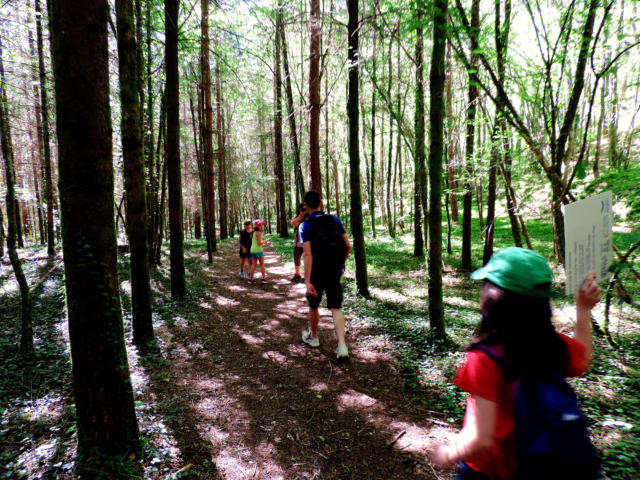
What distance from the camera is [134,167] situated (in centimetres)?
496

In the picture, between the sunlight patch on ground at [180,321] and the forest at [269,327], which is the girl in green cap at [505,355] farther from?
the sunlight patch on ground at [180,321]

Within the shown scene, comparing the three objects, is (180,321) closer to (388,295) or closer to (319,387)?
(319,387)

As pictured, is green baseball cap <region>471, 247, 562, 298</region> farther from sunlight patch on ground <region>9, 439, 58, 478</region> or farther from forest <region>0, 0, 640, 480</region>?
sunlight patch on ground <region>9, 439, 58, 478</region>

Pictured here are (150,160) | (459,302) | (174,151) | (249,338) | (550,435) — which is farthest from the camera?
(150,160)

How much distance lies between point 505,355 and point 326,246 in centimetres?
342

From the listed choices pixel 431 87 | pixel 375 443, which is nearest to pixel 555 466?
pixel 375 443

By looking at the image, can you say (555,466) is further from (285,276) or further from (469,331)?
(285,276)

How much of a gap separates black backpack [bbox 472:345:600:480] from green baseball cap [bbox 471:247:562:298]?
329mm

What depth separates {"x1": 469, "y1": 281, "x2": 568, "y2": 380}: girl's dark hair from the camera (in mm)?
1189

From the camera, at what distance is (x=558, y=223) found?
4305 millimetres

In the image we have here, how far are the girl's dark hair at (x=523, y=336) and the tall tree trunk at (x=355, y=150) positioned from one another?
6.02 metres

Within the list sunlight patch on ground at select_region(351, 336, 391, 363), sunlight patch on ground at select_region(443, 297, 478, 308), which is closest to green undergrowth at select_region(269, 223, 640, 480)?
sunlight patch on ground at select_region(443, 297, 478, 308)

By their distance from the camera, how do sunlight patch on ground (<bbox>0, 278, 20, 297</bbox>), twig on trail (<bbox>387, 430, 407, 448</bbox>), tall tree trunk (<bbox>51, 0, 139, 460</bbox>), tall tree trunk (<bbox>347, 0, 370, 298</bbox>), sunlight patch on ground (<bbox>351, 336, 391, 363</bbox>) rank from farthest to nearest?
sunlight patch on ground (<bbox>0, 278, 20, 297</bbox>), tall tree trunk (<bbox>347, 0, 370, 298</bbox>), sunlight patch on ground (<bbox>351, 336, 391, 363</bbox>), twig on trail (<bbox>387, 430, 407, 448</bbox>), tall tree trunk (<bbox>51, 0, 139, 460</bbox>)

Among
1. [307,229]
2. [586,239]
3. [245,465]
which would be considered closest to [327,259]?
[307,229]
